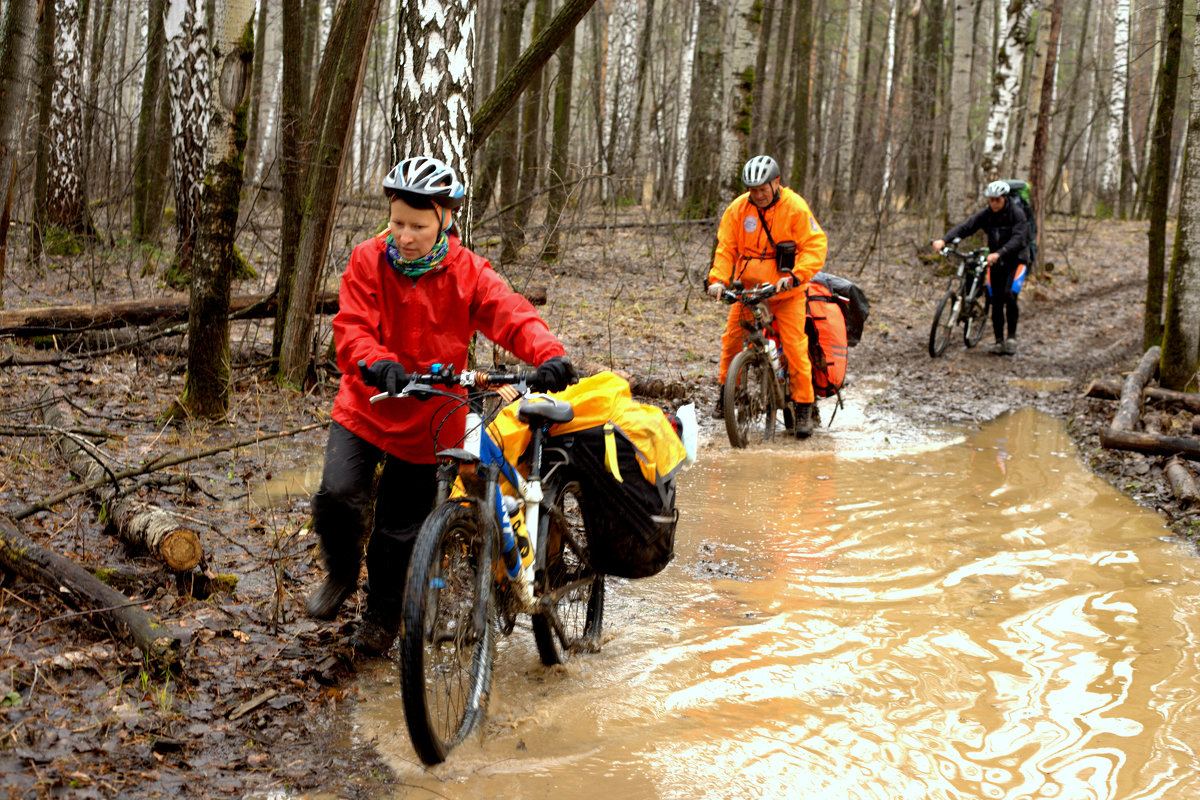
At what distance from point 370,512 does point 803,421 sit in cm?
568

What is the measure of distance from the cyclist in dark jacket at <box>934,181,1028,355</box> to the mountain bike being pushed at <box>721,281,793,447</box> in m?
5.45

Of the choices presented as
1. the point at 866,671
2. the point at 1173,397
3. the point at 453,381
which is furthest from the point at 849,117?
the point at 453,381

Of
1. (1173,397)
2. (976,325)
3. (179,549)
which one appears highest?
(976,325)

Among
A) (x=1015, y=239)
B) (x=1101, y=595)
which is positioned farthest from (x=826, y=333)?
(x=1015, y=239)

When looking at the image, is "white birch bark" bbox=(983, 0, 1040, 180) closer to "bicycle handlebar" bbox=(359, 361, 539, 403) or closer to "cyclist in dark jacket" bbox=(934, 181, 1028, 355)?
"cyclist in dark jacket" bbox=(934, 181, 1028, 355)

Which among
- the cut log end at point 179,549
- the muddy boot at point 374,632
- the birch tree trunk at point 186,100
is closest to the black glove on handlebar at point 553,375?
the muddy boot at point 374,632

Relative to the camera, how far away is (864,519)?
6.70 metres

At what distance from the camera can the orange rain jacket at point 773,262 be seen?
26.8 ft

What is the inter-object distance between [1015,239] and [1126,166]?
2269cm

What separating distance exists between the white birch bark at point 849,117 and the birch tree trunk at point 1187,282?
11616 mm

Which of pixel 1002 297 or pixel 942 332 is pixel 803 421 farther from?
pixel 1002 297

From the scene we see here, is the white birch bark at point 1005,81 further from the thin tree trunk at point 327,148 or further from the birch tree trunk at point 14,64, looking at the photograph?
the birch tree trunk at point 14,64

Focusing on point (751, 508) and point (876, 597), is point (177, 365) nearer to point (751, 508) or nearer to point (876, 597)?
point (751, 508)

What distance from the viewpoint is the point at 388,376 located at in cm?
333
